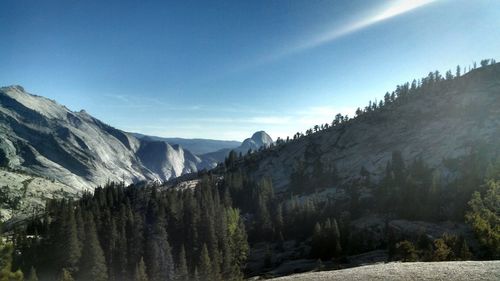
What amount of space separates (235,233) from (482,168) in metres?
112

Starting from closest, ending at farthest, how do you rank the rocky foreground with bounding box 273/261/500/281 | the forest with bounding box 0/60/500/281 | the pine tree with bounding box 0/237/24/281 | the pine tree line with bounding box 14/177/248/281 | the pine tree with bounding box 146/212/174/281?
the pine tree with bounding box 0/237/24/281, the rocky foreground with bounding box 273/261/500/281, the forest with bounding box 0/60/500/281, the pine tree line with bounding box 14/177/248/281, the pine tree with bounding box 146/212/174/281

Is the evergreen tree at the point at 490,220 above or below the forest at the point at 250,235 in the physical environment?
above

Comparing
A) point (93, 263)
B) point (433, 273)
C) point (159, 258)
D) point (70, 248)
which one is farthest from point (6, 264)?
point (159, 258)

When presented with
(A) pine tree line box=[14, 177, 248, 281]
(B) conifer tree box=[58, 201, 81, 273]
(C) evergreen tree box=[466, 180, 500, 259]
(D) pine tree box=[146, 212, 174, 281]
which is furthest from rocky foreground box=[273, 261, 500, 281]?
(B) conifer tree box=[58, 201, 81, 273]

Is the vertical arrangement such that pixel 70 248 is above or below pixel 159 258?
above

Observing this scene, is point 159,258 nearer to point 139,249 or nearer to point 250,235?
point 139,249

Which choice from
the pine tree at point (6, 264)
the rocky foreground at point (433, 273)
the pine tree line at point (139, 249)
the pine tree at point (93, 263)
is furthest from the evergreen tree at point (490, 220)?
the pine tree at point (93, 263)

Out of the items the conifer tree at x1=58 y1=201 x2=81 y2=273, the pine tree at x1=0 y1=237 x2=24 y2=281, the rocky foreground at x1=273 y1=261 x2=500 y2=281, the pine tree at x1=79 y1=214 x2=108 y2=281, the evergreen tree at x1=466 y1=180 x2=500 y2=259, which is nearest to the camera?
the pine tree at x1=0 y1=237 x2=24 y2=281

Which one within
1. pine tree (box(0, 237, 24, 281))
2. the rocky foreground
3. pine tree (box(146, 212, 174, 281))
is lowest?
pine tree (box(146, 212, 174, 281))

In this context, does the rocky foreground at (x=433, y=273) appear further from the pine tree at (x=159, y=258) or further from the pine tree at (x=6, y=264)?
the pine tree at (x=159, y=258)

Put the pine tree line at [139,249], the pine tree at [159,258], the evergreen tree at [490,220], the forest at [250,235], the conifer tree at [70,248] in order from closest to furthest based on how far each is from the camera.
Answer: the evergreen tree at [490,220] < the forest at [250,235] < the pine tree line at [139,249] < the conifer tree at [70,248] < the pine tree at [159,258]

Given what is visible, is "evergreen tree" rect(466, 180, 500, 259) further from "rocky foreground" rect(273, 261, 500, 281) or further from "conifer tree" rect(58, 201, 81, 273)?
"conifer tree" rect(58, 201, 81, 273)

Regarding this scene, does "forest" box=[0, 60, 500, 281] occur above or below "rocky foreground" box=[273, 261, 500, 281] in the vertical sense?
below

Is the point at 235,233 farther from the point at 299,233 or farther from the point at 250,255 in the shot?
the point at 299,233
